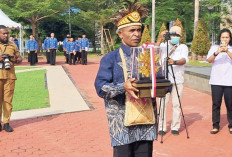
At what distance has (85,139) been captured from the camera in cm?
568

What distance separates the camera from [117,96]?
2.74m

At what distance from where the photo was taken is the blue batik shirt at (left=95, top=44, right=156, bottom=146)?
9.07 feet

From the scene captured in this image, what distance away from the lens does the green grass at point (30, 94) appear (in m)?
8.64

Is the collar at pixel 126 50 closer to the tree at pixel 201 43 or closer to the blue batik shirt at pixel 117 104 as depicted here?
the blue batik shirt at pixel 117 104

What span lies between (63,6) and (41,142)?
30.9m

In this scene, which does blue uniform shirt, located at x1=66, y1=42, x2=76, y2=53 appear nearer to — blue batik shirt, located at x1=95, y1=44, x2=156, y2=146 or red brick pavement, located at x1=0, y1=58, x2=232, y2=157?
red brick pavement, located at x1=0, y1=58, x2=232, y2=157

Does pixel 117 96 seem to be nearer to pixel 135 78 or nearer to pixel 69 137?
pixel 135 78

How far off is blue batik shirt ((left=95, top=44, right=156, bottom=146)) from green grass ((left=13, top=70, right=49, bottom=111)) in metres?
5.96

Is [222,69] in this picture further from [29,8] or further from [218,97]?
[29,8]

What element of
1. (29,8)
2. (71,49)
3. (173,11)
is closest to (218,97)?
(71,49)

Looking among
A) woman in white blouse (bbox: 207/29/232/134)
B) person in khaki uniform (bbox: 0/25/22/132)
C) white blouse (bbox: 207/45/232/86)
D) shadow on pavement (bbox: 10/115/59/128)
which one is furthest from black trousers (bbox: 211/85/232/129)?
person in khaki uniform (bbox: 0/25/22/132)

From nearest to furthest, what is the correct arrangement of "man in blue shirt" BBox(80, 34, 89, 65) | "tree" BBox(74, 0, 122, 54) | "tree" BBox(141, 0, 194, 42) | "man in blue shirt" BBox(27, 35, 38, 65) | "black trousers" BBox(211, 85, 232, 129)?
"black trousers" BBox(211, 85, 232, 129) < "man in blue shirt" BBox(80, 34, 89, 65) < "man in blue shirt" BBox(27, 35, 38, 65) < "tree" BBox(141, 0, 194, 42) < "tree" BBox(74, 0, 122, 54)

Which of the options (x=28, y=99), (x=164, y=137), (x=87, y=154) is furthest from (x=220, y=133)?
(x=28, y=99)

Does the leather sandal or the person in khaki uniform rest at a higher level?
the person in khaki uniform
